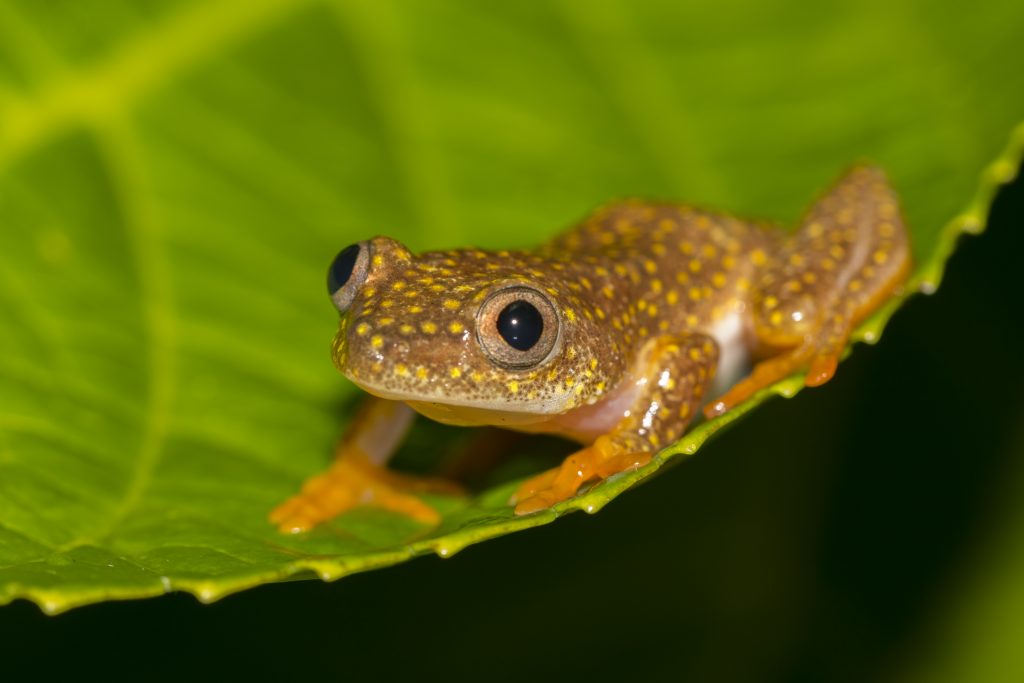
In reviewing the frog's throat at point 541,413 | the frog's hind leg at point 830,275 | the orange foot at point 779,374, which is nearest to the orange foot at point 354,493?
the frog's throat at point 541,413

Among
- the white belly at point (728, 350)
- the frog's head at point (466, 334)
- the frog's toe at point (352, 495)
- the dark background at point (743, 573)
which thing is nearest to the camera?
the frog's head at point (466, 334)

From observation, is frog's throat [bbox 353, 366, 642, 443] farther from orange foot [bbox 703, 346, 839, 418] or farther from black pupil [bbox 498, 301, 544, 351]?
orange foot [bbox 703, 346, 839, 418]

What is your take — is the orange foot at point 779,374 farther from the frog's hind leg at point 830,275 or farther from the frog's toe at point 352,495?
the frog's toe at point 352,495

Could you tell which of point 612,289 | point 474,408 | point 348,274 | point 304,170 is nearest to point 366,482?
point 474,408

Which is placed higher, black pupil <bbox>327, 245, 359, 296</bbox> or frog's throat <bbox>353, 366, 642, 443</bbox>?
black pupil <bbox>327, 245, 359, 296</bbox>

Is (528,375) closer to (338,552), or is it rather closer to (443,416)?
(443,416)

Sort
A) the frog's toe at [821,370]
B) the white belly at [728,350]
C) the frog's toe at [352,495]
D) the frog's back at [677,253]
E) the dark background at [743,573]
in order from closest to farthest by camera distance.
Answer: the frog's toe at [352,495], the frog's toe at [821,370], the frog's back at [677,253], the white belly at [728,350], the dark background at [743,573]

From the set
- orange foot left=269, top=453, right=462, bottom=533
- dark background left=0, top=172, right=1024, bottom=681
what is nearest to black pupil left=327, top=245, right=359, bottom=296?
orange foot left=269, top=453, right=462, bottom=533
